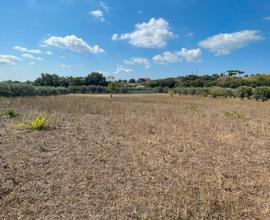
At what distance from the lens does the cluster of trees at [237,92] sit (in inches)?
1254

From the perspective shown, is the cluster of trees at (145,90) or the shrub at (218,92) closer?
the cluster of trees at (145,90)

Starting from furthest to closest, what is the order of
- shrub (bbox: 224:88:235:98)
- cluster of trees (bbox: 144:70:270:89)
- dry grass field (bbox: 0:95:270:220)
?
1. cluster of trees (bbox: 144:70:270:89)
2. shrub (bbox: 224:88:235:98)
3. dry grass field (bbox: 0:95:270:220)

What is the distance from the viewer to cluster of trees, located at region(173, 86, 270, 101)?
31844 millimetres

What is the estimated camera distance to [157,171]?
4.75 metres

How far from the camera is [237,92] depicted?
3584 cm

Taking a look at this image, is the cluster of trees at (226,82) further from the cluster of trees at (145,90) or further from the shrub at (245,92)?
the shrub at (245,92)

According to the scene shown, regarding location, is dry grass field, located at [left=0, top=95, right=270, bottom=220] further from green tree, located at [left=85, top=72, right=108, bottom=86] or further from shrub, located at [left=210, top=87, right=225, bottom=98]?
green tree, located at [left=85, top=72, right=108, bottom=86]

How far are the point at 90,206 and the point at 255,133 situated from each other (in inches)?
293

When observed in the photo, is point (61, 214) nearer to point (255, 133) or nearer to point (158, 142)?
point (158, 142)

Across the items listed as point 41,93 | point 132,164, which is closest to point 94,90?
point 41,93

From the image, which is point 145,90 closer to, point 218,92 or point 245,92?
point 218,92

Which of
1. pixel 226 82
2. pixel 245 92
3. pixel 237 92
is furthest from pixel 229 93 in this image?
pixel 226 82

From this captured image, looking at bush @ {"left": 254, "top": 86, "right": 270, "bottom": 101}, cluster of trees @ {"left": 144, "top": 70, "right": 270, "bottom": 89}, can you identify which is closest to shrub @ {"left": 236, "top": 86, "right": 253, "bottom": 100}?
bush @ {"left": 254, "top": 86, "right": 270, "bottom": 101}

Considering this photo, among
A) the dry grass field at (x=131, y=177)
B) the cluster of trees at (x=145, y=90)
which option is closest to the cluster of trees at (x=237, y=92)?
the cluster of trees at (x=145, y=90)
